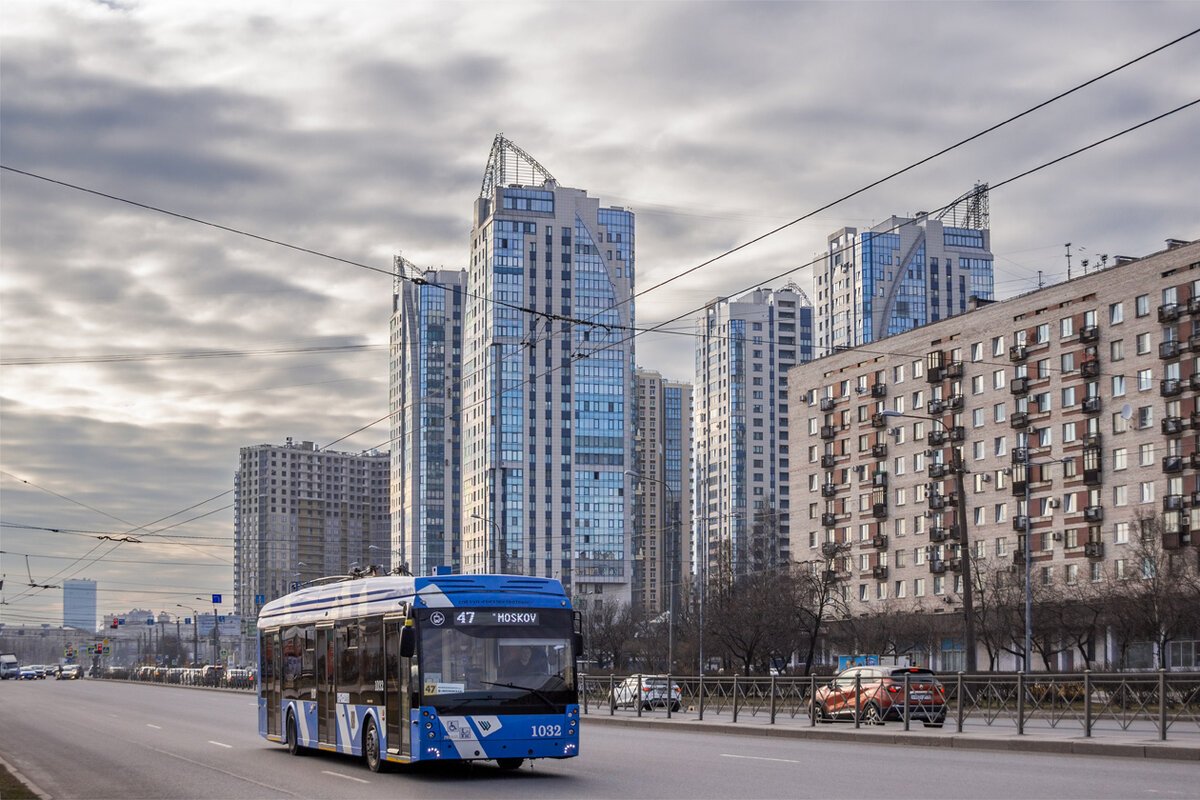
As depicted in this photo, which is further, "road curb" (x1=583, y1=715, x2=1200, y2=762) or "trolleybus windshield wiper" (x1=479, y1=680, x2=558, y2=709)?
"road curb" (x1=583, y1=715, x2=1200, y2=762)

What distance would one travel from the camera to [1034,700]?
27.6m

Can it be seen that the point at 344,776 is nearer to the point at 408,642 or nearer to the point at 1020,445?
the point at 408,642

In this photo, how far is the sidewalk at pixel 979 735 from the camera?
22078 mm

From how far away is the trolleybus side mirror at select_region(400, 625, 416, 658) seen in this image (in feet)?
59.8

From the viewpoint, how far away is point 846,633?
87.9 m

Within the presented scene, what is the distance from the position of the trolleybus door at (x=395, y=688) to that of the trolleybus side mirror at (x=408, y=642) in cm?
19

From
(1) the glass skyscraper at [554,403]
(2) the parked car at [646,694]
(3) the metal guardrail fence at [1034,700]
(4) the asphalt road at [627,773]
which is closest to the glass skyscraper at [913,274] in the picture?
(1) the glass skyscraper at [554,403]

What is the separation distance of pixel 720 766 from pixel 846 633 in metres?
70.2

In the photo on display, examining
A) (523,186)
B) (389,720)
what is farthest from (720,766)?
(523,186)

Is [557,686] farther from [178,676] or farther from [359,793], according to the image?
[178,676]

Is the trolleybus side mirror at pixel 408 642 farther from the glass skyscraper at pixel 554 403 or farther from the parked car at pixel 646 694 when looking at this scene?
the glass skyscraper at pixel 554 403

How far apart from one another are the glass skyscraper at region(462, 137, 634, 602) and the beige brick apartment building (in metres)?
65.8

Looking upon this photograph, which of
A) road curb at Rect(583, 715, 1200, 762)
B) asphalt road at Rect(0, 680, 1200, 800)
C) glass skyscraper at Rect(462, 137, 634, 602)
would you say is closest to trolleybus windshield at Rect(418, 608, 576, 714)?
asphalt road at Rect(0, 680, 1200, 800)

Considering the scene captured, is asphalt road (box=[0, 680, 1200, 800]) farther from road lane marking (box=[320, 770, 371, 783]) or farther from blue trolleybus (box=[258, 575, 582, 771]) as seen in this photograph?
blue trolleybus (box=[258, 575, 582, 771])
